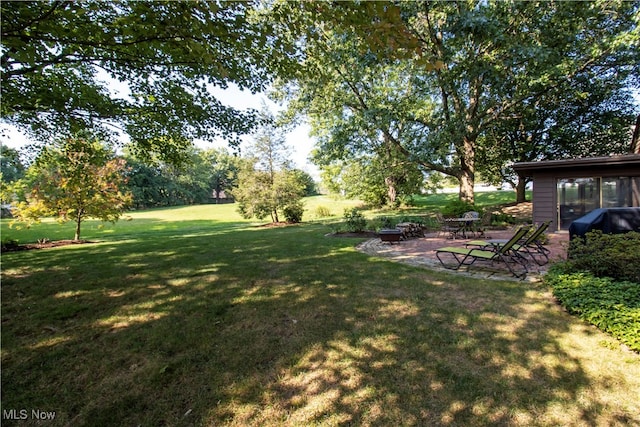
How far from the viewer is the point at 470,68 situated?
1207cm

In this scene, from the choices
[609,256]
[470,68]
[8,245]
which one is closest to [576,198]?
[470,68]

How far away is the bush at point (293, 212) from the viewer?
54.9 feet

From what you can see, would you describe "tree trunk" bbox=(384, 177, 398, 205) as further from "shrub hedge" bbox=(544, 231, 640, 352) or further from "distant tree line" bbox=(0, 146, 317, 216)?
"shrub hedge" bbox=(544, 231, 640, 352)

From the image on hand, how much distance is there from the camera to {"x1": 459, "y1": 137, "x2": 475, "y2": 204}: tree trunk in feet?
49.7

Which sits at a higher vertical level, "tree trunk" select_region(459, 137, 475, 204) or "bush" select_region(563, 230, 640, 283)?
"tree trunk" select_region(459, 137, 475, 204)

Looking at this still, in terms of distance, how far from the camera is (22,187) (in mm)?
10859

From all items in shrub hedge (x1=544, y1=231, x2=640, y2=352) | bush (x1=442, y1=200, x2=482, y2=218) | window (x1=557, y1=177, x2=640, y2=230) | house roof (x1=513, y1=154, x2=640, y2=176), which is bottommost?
shrub hedge (x1=544, y1=231, x2=640, y2=352)

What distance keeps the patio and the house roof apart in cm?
244

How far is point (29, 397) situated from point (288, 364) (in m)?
2.18

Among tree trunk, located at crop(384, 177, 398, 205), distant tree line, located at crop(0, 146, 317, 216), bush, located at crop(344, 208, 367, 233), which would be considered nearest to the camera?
bush, located at crop(344, 208, 367, 233)

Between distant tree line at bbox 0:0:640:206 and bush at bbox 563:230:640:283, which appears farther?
bush at bbox 563:230:640:283

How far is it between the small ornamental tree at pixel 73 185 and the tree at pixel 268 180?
5752 mm

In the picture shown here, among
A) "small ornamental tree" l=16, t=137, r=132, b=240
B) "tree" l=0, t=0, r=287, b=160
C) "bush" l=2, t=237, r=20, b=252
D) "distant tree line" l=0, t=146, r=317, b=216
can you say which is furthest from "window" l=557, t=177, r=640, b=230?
"distant tree line" l=0, t=146, r=317, b=216

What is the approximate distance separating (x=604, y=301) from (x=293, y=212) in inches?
568
